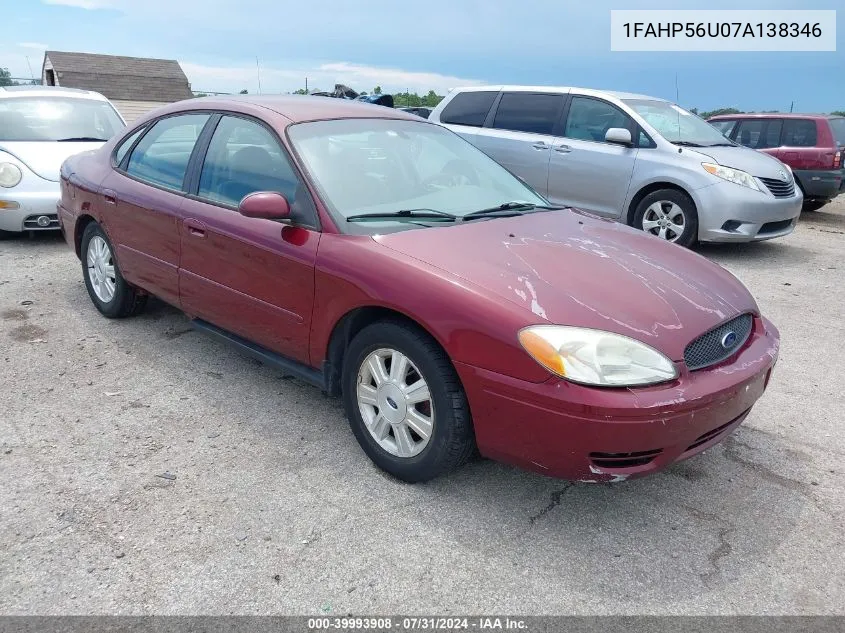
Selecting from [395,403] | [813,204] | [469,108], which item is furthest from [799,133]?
[395,403]

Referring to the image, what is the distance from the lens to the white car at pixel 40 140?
265 inches

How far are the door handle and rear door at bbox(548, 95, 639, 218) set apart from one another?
479 centimetres

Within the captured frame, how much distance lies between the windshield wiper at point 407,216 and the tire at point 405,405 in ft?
1.74

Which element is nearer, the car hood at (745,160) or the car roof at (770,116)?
the car hood at (745,160)

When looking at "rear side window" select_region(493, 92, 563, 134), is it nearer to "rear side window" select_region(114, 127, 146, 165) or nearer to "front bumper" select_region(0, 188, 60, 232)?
"rear side window" select_region(114, 127, 146, 165)

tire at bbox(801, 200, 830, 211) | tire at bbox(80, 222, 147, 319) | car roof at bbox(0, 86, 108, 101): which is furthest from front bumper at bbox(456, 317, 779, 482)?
tire at bbox(801, 200, 830, 211)

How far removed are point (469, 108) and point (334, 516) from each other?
7060 mm

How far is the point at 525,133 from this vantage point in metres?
8.19

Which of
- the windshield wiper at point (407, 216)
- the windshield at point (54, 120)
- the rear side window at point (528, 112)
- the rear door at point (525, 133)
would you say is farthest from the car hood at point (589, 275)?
the windshield at point (54, 120)

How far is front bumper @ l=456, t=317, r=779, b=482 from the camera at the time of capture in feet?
7.66

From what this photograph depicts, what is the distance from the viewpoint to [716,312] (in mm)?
2783

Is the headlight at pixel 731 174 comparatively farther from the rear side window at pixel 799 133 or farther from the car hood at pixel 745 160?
the rear side window at pixel 799 133

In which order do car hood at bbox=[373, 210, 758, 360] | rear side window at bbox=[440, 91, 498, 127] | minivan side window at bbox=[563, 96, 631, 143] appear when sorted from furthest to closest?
rear side window at bbox=[440, 91, 498, 127], minivan side window at bbox=[563, 96, 631, 143], car hood at bbox=[373, 210, 758, 360]

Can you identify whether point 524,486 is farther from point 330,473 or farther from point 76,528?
point 76,528
